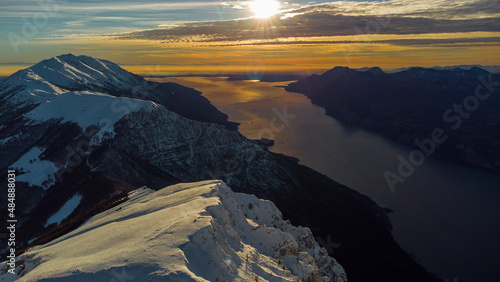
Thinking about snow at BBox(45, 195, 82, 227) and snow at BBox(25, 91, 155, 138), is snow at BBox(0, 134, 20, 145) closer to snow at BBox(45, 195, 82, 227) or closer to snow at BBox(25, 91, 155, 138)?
snow at BBox(25, 91, 155, 138)

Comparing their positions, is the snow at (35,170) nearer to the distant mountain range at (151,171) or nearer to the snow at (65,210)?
the distant mountain range at (151,171)

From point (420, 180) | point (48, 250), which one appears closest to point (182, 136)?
point (48, 250)

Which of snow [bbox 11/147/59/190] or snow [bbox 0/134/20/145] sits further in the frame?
snow [bbox 0/134/20/145]

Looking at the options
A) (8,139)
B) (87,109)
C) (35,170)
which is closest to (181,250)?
(35,170)

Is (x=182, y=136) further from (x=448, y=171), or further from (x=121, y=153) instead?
(x=448, y=171)

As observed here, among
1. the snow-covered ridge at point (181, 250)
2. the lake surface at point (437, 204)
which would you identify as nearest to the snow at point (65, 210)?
the snow-covered ridge at point (181, 250)

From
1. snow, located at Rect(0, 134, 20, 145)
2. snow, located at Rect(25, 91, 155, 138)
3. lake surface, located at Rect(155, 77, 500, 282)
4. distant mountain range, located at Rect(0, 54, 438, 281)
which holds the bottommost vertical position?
lake surface, located at Rect(155, 77, 500, 282)

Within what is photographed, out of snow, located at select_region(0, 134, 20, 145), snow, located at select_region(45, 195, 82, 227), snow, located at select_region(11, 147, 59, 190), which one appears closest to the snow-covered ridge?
snow, located at select_region(45, 195, 82, 227)
